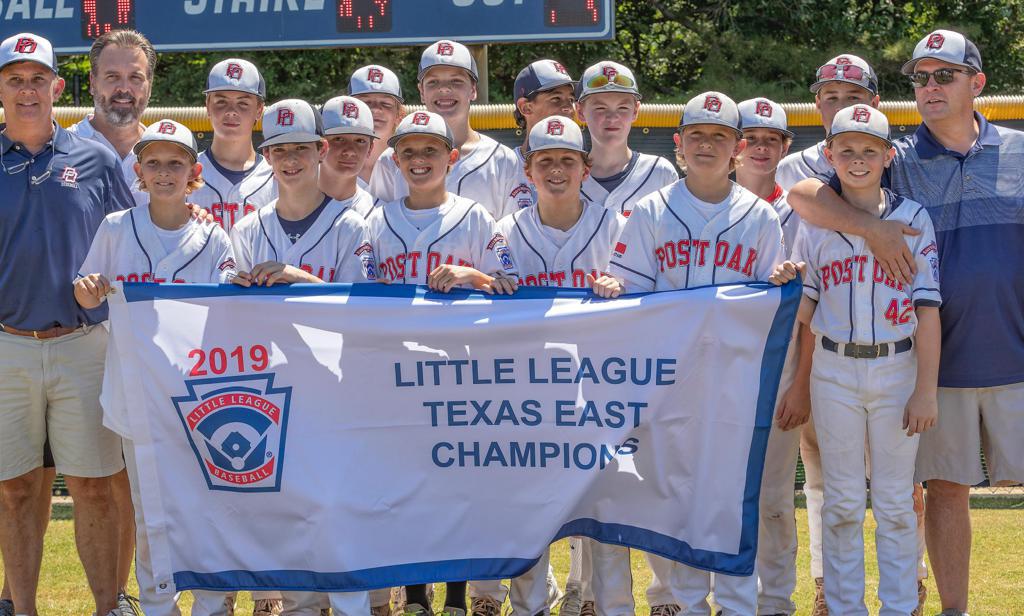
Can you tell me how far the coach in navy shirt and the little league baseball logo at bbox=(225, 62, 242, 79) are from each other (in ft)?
2.60

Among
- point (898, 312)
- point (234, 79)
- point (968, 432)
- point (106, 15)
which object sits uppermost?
point (106, 15)

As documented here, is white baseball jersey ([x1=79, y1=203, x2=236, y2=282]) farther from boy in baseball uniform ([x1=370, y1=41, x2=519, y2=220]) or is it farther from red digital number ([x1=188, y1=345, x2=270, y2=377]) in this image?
boy in baseball uniform ([x1=370, y1=41, x2=519, y2=220])

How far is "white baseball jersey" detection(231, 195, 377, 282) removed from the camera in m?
5.23

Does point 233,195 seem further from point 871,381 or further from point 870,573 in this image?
point 870,573

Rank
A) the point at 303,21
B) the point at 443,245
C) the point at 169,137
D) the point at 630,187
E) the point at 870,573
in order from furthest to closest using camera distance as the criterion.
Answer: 1. the point at 303,21
2. the point at 870,573
3. the point at 630,187
4. the point at 443,245
5. the point at 169,137

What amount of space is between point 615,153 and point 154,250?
6.72ft

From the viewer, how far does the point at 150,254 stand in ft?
17.0

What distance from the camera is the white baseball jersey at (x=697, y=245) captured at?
5.05 metres

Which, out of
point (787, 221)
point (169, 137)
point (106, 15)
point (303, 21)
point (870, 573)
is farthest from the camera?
point (106, 15)

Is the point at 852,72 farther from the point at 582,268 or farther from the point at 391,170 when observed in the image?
the point at 391,170

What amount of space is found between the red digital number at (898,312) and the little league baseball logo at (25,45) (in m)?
3.64

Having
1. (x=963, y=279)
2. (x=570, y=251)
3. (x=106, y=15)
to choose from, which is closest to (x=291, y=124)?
(x=570, y=251)

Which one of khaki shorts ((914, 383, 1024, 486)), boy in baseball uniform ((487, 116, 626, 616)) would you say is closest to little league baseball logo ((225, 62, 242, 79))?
boy in baseball uniform ((487, 116, 626, 616))

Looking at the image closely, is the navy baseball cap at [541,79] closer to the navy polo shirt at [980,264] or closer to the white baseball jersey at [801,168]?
the white baseball jersey at [801,168]
